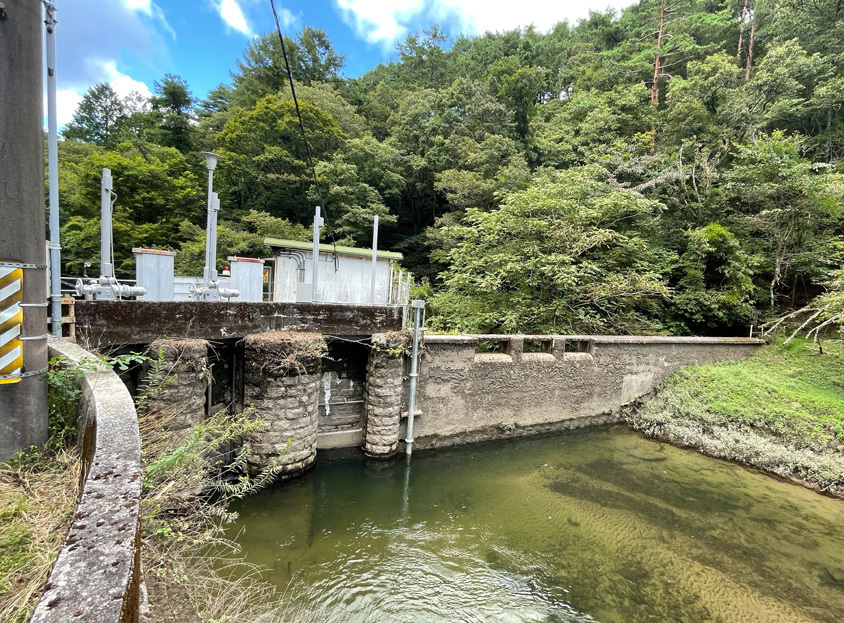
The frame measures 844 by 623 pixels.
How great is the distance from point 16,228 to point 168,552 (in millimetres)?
2199

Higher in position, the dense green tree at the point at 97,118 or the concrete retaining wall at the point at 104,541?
the dense green tree at the point at 97,118

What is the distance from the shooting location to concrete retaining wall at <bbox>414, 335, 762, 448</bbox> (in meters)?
7.54

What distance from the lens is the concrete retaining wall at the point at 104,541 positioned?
0.97 m

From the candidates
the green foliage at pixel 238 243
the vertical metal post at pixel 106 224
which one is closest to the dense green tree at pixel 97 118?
the green foliage at pixel 238 243

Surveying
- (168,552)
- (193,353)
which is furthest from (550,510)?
(193,353)

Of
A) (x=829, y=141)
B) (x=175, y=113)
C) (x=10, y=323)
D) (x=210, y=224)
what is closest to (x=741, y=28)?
(x=829, y=141)

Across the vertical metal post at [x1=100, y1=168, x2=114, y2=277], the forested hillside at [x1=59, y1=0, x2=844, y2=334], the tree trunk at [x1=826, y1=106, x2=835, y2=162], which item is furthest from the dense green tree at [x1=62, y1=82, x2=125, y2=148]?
the tree trunk at [x1=826, y1=106, x2=835, y2=162]

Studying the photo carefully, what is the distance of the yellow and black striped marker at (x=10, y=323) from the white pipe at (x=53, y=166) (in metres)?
0.60

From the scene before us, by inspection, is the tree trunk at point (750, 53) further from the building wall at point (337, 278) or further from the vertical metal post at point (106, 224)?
the vertical metal post at point (106, 224)

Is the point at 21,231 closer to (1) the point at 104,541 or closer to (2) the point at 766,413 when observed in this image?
(1) the point at 104,541

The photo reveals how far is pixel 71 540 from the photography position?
3.79 ft

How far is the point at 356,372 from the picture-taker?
7172 mm

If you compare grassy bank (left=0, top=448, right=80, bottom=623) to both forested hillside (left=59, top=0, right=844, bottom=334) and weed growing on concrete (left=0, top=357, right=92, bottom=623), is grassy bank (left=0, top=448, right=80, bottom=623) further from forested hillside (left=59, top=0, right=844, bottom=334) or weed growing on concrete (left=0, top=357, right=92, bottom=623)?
forested hillside (left=59, top=0, right=844, bottom=334)

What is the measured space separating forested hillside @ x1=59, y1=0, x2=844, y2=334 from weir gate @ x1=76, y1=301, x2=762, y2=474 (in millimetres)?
1611
